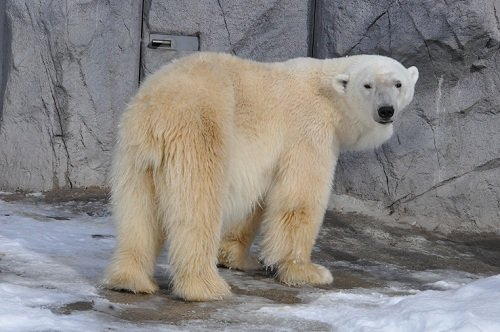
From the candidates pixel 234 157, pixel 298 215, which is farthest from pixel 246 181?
pixel 298 215

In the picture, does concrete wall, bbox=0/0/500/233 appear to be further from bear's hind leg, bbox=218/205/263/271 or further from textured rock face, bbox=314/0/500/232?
bear's hind leg, bbox=218/205/263/271

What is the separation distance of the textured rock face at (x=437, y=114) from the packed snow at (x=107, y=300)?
1.55 m

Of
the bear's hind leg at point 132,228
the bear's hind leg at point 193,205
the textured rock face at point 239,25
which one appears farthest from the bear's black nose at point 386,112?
the textured rock face at point 239,25

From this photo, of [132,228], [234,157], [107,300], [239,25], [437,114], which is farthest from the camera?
[239,25]

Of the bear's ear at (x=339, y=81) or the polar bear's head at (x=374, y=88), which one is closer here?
the polar bear's head at (x=374, y=88)

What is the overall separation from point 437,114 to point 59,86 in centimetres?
291

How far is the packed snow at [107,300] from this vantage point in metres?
3.43

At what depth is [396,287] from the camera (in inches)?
183

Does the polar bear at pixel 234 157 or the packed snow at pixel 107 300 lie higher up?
the polar bear at pixel 234 157

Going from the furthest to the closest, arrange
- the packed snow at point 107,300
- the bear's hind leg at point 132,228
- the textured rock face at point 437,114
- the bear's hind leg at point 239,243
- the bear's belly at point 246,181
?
the textured rock face at point 437,114 → the bear's hind leg at point 239,243 → the bear's belly at point 246,181 → the bear's hind leg at point 132,228 → the packed snow at point 107,300

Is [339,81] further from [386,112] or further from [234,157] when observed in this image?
[234,157]

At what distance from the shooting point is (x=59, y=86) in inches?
265

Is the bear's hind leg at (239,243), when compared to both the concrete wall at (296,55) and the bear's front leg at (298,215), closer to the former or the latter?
the bear's front leg at (298,215)

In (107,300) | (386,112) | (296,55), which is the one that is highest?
(296,55)
